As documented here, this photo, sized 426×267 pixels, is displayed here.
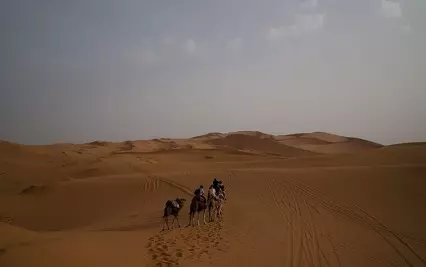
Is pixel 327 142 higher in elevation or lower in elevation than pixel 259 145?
higher

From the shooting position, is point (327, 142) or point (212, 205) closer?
point (212, 205)

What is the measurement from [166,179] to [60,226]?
8.08 m

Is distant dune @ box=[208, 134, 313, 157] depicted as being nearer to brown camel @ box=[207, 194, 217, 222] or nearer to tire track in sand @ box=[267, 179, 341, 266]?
tire track in sand @ box=[267, 179, 341, 266]

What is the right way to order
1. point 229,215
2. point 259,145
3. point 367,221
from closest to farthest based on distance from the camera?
point 367,221 < point 229,215 < point 259,145

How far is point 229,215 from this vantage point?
15.8 meters

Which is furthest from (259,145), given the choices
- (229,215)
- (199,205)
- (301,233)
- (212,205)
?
(301,233)

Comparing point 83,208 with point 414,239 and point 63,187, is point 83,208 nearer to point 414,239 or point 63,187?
point 63,187

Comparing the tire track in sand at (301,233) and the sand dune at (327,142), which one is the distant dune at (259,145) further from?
the tire track in sand at (301,233)

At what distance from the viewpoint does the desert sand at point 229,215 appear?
9586 millimetres

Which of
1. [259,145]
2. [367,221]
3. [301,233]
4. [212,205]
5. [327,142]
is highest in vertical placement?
[327,142]

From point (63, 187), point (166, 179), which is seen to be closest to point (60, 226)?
point (63, 187)

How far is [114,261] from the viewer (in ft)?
27.6

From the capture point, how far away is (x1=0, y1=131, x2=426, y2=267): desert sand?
9.59 metres

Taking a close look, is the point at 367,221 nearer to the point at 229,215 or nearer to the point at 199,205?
the point at 229,215
